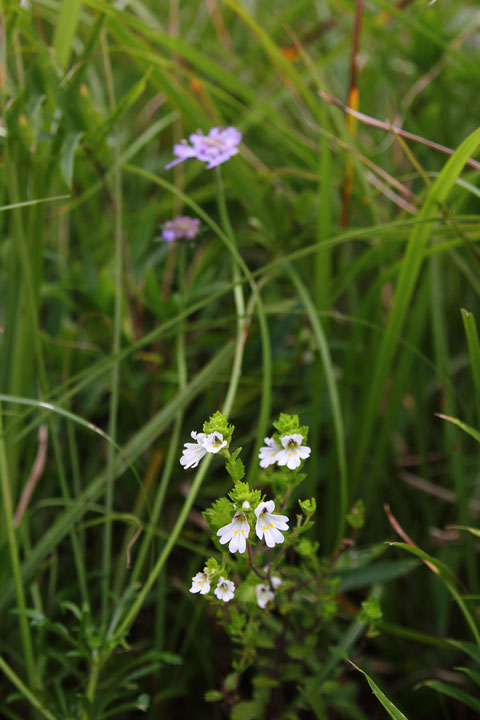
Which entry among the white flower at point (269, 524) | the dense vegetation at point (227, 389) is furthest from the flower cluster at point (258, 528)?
the dense vegetation at point (227, 389)

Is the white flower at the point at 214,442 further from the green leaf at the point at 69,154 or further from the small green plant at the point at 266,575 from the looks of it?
the green leaf at the point at 69,154

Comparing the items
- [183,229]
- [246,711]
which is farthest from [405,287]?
[246,711]

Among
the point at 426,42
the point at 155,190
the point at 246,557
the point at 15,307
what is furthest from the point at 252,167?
the point at 246,557

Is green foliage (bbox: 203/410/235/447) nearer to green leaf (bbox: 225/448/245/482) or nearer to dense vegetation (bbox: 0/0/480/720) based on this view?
green leaf (bbox: 225/448/245/482)

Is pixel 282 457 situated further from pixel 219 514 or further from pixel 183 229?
pixel 183 229

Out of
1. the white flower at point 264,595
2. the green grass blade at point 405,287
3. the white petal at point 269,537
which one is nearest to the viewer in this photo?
the white petal at point 269,537

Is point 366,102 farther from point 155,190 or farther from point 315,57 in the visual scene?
point 155,190

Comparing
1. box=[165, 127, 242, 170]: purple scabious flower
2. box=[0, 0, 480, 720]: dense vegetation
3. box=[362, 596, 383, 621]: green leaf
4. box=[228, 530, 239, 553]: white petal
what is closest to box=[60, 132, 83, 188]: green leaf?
box=[0, 0, 480, 720]: dense vegetation
